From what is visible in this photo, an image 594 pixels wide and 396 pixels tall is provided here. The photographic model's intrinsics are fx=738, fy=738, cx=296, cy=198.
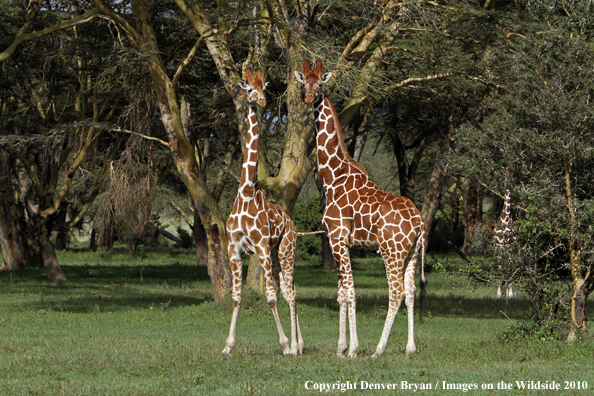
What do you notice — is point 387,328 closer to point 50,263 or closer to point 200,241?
point 50,263

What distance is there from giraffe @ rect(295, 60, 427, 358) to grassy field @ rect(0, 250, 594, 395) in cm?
60

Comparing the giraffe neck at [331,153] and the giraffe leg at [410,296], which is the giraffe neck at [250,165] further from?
the giraffe leg at [410,296]

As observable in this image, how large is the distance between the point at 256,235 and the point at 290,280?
0.81 m

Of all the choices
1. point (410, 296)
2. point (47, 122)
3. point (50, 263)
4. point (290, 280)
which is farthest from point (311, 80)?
point (50, 263)

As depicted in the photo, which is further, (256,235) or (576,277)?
(576,277)

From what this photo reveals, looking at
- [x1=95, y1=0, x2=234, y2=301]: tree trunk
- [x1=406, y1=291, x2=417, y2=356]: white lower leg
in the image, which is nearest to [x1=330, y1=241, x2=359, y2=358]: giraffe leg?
[x1=406, y1=291, x2=417, y2=356]: white lower leg

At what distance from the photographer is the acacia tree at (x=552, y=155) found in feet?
33.3

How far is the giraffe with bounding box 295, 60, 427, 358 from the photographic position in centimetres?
959

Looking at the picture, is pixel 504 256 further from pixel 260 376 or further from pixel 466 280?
pixel 260 376

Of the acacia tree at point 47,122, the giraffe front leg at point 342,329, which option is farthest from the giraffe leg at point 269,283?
the acacia tree at point 47,122

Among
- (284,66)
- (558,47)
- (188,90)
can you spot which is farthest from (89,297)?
(558,47)

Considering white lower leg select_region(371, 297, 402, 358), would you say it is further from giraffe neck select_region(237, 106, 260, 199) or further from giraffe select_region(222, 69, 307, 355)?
giraffe neck select_region(237, 106, 260, 199)

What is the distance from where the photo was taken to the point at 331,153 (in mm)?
10266

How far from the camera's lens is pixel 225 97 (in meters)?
19.0
